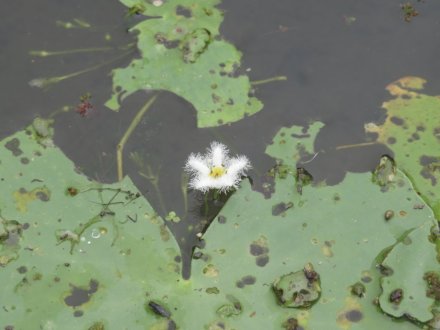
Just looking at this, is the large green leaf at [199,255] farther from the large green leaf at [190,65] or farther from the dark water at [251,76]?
the large green leaf at [190,65]

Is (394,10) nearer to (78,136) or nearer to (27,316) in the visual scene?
(78,136)

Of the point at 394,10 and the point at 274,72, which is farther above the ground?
the point at 394,10

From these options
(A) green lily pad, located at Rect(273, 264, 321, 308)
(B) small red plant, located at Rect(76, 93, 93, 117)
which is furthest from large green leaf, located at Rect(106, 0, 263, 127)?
(A) green lily pad, located at Rect(273, 264, 321, 308)

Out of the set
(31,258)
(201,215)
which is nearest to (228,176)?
(201,215)

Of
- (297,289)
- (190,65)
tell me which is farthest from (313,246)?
(190,65)

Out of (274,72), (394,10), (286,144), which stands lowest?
(286,144)

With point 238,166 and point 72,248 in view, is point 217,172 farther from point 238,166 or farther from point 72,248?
point 72,248

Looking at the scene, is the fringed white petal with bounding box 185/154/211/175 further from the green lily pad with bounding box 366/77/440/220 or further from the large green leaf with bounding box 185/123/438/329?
the green lily pad with bounding box 366/77/440/220
